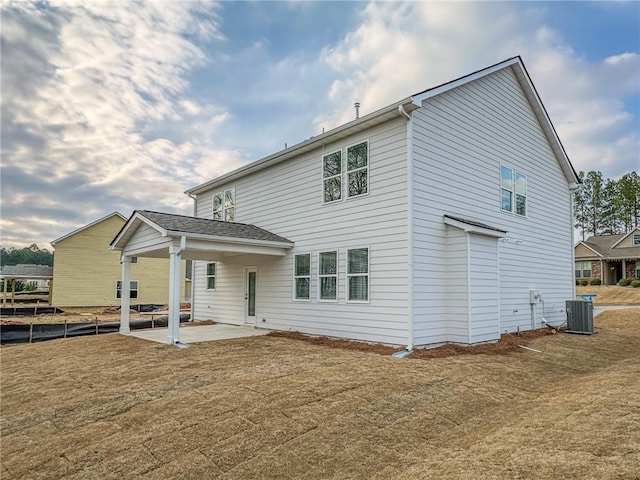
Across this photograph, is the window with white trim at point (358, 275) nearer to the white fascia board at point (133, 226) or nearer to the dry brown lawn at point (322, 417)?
the dry brown lawn at point (322, 417)

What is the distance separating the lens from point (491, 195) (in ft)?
37.8

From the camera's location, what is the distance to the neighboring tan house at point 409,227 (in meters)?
9.39

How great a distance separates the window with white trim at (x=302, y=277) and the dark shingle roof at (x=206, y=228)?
71 centimetres

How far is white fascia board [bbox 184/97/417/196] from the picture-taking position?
927cm

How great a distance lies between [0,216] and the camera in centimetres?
790

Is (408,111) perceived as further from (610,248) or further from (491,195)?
(610,248)

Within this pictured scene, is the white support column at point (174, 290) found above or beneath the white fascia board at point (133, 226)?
beneath

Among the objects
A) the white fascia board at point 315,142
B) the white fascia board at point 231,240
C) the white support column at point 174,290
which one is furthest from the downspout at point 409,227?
the white support column at point 174,290

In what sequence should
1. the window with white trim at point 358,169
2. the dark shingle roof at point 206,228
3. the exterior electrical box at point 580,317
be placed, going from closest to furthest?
the window with white trim at point 358,169 → the dark shingle roof at point 206,228 → the exterior electrical box at point 580,317

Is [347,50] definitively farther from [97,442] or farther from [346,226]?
[97,442]

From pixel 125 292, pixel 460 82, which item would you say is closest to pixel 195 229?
pixel 125 292

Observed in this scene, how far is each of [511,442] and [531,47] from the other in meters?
13.0

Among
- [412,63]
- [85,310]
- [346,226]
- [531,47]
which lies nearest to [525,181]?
[531,47]

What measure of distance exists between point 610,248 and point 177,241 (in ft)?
133
